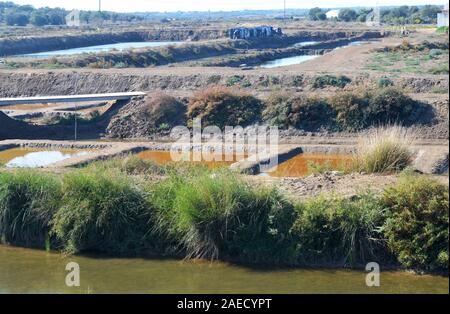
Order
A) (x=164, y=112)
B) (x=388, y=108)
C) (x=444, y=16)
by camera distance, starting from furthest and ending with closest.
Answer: (x=164, y=112)
(x=388, y=108)
(x=444, y=16)

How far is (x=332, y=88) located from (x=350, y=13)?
126m

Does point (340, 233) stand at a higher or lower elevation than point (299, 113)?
lower

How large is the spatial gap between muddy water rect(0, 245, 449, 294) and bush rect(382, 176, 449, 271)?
312mm

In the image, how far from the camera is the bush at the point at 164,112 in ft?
106

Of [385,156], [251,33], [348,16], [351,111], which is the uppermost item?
[348,16]

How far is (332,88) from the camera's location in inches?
1448

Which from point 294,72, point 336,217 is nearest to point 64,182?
point 336,217

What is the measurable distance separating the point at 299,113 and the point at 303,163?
587 centimetres

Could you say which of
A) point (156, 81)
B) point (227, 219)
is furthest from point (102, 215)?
point (156, 81)

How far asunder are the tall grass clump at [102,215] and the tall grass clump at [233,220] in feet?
2.87

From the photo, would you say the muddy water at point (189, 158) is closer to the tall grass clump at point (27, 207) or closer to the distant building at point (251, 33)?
the tall grass clump at point (27, 207)

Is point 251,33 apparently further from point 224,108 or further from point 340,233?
point 340,233

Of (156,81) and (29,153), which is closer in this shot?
(29,153)

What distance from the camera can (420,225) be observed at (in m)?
13.9
